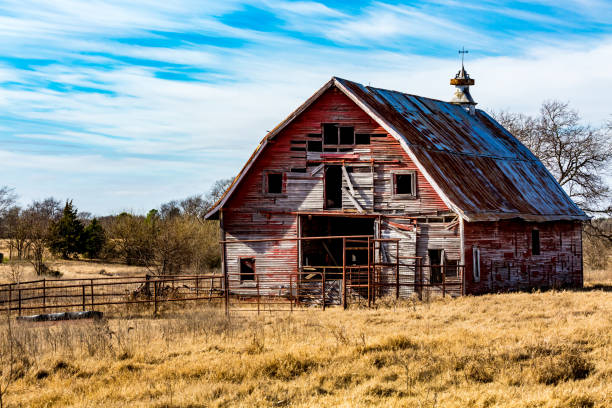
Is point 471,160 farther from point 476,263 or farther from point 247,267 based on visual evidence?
point 247,267

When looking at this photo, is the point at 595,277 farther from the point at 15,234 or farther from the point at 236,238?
the point at 15,234

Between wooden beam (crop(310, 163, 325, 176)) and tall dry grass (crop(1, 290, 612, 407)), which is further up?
wooden beam (crop(310, 163, 325, 176))

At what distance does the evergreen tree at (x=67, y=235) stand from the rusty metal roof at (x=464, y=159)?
33.0 metres

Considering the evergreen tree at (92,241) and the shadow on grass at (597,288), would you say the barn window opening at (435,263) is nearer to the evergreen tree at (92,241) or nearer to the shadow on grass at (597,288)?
the shadow on grass at (597,288)

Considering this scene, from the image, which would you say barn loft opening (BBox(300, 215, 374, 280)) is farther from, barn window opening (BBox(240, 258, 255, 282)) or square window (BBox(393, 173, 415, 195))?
barn window opening (BBox(240, 258, 255, 282))

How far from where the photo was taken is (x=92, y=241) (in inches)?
2226

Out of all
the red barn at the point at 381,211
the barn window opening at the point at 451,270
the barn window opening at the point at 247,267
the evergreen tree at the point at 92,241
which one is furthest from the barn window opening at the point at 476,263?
the evergreen tree at the point at 92,241

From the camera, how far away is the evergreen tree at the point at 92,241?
5616cm

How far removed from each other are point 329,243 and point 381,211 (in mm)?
3914

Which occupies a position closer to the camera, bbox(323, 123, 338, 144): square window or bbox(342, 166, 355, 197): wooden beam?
bbox(342, 166, 355, 197): wooden beam

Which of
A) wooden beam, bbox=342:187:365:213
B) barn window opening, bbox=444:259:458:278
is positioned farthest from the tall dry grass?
wooden beam, bbox=342:187:365:213

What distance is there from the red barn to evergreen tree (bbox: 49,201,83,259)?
107 ft

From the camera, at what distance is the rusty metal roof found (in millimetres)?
23309

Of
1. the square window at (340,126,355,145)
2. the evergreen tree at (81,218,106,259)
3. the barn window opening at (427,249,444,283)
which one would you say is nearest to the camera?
the barn window opening at (427,249,444,283)
